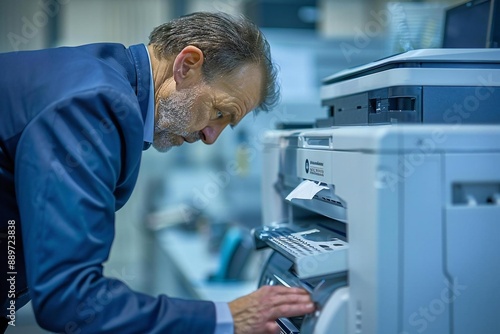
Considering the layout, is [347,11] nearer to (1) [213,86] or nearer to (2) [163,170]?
(2) [163,170]

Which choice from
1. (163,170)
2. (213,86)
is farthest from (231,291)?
(163,170)

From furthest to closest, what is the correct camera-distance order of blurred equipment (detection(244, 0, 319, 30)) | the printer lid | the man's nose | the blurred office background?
blurred equipment (detection(244, 0, 319, 30)) < the blurred office background < the man's nose < the printer lid

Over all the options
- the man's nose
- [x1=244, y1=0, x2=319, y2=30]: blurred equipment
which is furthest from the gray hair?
[x1=244, y1=0, x2=319, y2=30]: blurred equipment

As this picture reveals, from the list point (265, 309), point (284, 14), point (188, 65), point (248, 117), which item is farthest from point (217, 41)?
point (284, 14)

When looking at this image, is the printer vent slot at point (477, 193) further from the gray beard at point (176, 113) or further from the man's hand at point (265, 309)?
the gray beard at point (176, 113)

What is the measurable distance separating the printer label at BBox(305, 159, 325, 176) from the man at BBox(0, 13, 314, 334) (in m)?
0.21

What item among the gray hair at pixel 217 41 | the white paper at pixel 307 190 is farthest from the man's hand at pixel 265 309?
the gray hair at pixel 217 41

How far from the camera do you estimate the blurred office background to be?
2342mm

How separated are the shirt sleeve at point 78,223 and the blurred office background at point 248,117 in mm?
755

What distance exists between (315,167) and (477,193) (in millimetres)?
305

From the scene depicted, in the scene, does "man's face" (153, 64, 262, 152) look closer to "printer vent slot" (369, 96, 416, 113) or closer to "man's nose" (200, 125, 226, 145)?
"man's nose" (200, 125, 226, 145)

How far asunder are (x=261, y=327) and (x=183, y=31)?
61 centimetres

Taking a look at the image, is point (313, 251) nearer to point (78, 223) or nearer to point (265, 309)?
point (265, 309)

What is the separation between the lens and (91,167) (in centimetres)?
88
